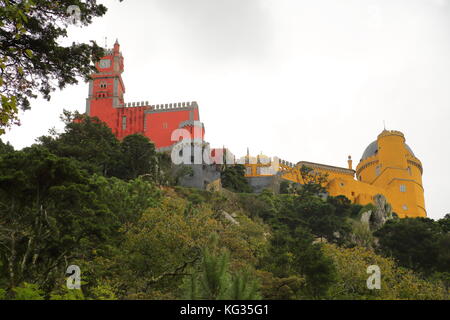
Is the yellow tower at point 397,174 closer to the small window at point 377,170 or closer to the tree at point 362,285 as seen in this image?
the small window at point 377,170

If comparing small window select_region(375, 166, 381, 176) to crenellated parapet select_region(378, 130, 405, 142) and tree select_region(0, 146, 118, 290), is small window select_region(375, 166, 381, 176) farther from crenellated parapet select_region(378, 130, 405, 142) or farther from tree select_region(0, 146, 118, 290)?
tree select_region(0, 146, 118, 290)

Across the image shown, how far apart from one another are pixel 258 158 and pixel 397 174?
13069mm

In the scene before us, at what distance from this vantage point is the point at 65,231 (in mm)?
14219

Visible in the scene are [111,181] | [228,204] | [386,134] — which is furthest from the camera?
[386,134]

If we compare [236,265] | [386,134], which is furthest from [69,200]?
[386,134]

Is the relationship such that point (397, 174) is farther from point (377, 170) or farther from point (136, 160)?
point (136, 160)

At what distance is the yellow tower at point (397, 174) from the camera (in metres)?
45.8

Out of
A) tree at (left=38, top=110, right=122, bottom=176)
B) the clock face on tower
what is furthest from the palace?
tree at (left=38, top=110, right=122, bottom=176)

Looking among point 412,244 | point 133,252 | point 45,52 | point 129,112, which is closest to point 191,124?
point 129,112

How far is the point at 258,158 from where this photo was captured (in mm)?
43844

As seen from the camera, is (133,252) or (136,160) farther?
(136,160)
